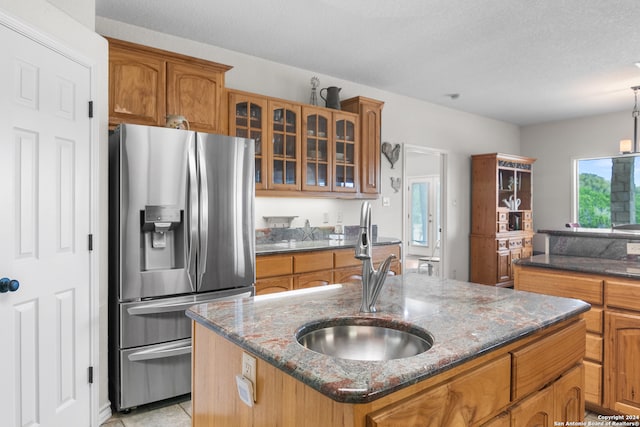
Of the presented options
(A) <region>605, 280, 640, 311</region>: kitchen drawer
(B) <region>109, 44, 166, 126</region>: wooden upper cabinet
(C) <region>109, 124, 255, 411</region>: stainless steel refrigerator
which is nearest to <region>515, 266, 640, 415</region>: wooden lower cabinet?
(A) <region>605, 280, 640, 311</region>: kitchen drawer

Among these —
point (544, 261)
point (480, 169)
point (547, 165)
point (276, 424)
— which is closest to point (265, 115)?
point (544, 261)

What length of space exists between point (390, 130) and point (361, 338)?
403cm

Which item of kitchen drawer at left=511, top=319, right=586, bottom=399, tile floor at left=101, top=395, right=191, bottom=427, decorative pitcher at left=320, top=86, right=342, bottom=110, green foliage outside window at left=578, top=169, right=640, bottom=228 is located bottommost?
tile floor at left=101, top=395, right=191, bottom=427

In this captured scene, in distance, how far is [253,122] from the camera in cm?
350

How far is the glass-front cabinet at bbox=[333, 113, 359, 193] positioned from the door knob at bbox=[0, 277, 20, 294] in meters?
2.77

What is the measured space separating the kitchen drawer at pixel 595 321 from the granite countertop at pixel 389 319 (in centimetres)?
105

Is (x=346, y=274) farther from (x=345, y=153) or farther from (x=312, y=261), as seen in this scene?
(x=345, y=153)

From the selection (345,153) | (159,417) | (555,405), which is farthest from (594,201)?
(159,417)

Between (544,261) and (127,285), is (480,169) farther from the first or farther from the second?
(127,285)

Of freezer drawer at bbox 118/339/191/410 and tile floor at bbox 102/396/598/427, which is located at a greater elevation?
freezer drawer at bbox 118/339/191/410

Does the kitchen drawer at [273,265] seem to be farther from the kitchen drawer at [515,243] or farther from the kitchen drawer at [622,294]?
the kitchen drawer at [515,243]

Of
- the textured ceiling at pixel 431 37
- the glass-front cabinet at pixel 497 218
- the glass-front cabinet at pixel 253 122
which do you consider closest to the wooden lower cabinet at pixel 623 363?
the textured ceiling at pixel 431 37

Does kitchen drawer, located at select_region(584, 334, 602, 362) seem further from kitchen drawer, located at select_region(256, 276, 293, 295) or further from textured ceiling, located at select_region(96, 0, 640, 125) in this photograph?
textured ceiling, located at select_region(96, 0, 640, 125)

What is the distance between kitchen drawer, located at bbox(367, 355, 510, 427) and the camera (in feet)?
2.87
